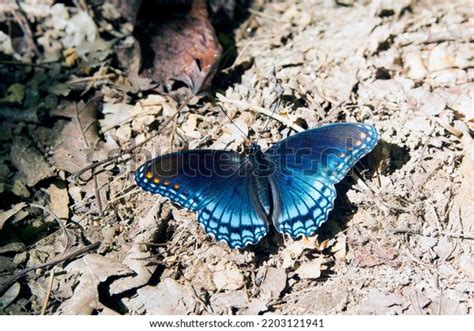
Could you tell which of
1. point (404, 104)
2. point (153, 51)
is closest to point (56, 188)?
point (153, 51)

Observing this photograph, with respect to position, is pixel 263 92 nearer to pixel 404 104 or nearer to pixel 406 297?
pixel 404 104

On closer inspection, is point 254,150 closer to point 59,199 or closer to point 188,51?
point 188,51

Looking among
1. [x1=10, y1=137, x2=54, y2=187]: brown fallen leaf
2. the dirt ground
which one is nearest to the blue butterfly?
the dirt ground

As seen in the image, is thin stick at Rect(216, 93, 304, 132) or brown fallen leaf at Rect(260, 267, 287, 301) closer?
brown fallen leaf at Rect(260, 267, 287, 301)

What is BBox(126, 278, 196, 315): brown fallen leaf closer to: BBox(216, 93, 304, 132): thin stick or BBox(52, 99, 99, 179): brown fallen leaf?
BBox(52, 99, 99, 179): brown fallen leaf

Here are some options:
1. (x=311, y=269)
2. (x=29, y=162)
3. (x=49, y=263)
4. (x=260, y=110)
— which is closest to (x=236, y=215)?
(x=311, y=269)

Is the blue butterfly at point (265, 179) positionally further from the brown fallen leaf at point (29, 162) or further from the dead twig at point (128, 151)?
the brown fallen leaf at point (29, 162)

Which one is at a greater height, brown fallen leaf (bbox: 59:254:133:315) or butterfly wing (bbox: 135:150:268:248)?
butterfly wing (bbox: 135:150:268:248)
